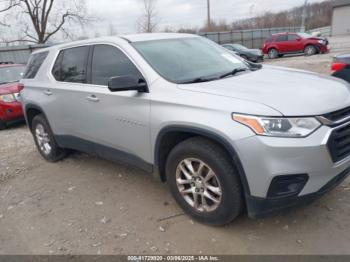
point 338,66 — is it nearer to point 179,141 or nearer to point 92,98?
point 179,141

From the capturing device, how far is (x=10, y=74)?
8.60m

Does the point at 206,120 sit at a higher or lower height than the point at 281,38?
higher

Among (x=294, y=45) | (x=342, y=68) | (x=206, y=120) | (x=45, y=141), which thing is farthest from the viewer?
(x=294, y=45)

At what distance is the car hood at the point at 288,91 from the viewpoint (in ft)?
8.13

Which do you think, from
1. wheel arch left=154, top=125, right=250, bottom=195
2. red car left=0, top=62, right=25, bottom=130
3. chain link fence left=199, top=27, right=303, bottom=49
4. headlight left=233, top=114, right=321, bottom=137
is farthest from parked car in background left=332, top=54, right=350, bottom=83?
chain link fence left=199, top=27, right=303, bottom=49

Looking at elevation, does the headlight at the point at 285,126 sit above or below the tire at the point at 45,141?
above

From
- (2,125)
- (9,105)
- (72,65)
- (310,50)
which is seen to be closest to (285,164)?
(72,65)

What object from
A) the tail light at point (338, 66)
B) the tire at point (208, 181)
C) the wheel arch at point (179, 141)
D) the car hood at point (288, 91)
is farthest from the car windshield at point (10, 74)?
the tail light at point (338, 66)

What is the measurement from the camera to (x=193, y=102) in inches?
109

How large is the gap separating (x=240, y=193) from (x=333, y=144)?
0.82m

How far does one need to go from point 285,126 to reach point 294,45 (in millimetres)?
21600

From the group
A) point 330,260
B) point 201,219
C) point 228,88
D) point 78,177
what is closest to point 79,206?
point 78,177

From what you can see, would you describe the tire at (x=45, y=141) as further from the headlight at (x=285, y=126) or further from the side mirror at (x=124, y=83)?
the headlight at (x=285, y=126)

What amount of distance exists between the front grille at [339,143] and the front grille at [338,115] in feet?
0.27
